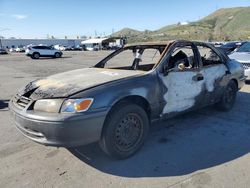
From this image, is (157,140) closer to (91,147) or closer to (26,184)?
(91,147)

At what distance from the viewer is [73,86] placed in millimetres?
3480

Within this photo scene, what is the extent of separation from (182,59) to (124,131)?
188 cm

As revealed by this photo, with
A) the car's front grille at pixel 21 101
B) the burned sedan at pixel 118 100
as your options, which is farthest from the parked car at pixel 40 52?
the car's front grille at pixel 21 101

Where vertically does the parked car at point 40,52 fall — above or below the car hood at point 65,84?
below

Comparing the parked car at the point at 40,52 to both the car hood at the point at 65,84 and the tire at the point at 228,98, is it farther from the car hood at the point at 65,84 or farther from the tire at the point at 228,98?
the car hood at the point at 65,84

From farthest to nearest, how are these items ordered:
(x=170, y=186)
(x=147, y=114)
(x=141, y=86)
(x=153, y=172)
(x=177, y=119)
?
(x=177, y=119) < (x=147, y=114) < (x=141, y=86) < (x=153, y=172) < (x=170, y=186)

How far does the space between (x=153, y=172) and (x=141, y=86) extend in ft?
3.84

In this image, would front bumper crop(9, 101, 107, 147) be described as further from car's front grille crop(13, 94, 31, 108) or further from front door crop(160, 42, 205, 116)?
front door crop(160, 42, 205, 116)

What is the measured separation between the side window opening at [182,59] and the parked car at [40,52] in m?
30.2

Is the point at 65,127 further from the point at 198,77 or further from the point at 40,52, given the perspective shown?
the point at 40,52

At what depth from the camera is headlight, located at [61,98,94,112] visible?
10.3 feet

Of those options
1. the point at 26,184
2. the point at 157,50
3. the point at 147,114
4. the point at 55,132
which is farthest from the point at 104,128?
the point at 157,50

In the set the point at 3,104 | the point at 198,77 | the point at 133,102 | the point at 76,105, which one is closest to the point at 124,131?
the point at 133,102

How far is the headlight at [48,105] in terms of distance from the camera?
318 centimetres
